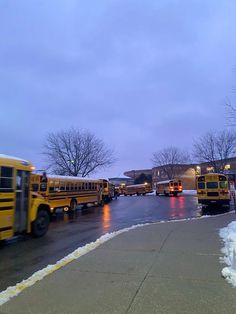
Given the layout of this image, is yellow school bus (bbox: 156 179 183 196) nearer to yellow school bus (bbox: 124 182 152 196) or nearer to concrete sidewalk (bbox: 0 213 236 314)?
yellow school bus (bbox: 124 182 152 196)

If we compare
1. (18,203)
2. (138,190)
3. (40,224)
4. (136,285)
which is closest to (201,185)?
(40,224)

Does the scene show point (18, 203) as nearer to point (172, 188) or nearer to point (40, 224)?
point (40, 224)

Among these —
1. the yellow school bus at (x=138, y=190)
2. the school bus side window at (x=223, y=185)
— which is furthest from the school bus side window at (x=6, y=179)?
the yellow school bus at (x=138, y=190)

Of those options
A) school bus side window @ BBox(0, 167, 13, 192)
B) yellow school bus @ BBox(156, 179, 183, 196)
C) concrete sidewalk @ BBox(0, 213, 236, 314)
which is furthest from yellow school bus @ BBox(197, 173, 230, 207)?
yellow school bus @ BBox(156, 179, 183, 196)

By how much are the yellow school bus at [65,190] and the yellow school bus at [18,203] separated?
24.8ft

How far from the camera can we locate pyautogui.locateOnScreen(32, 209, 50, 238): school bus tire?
12.9 m

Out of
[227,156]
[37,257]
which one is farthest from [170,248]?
[227,156]

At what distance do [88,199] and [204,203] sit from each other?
9.54m

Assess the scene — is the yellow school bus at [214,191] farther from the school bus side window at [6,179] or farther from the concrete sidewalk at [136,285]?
the school bus side window at [6,179]

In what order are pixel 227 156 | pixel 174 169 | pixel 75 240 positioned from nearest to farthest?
1. pixel 75 240
2. pixel 227 156
3. pixel 174 169

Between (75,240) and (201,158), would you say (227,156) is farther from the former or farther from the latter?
(75,240)

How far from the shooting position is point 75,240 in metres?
12.3

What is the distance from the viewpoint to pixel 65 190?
86.0 feet

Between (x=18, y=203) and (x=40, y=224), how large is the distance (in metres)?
1.72
